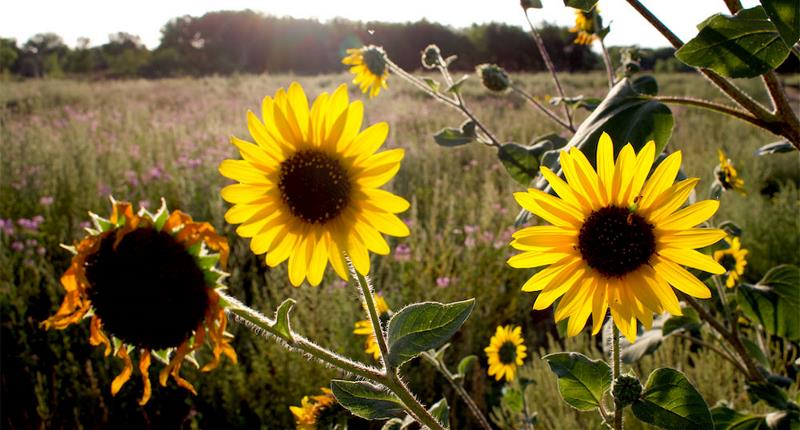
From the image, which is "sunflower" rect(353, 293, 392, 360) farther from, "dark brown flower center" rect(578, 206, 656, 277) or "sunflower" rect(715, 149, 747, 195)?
"sunflower" rect(715, 149, 747, 195)

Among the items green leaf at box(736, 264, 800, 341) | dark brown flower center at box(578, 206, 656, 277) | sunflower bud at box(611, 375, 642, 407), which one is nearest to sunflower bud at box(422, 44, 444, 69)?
green leaf at box(736, 264, 800, 341)

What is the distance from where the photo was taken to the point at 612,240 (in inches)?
30.1

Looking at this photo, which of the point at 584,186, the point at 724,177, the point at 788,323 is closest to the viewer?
the point at 584,186

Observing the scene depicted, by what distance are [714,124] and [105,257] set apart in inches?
355

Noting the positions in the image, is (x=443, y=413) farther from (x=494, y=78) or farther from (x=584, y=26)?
(x=584, y=26)

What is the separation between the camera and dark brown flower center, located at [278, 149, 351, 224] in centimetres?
83

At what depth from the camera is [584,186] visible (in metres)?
0.76

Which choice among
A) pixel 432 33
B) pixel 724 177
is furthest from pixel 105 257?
pixel 432 33

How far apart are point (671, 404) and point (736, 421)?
18.5 inches

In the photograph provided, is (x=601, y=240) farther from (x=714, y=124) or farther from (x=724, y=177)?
(x=714, y=124)

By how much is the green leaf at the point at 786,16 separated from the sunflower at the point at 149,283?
0.67 metres

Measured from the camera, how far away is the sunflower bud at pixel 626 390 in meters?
0.75

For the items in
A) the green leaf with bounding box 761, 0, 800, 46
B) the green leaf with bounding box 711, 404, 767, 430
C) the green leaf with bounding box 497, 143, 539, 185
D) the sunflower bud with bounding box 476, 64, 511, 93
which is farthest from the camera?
the sunflower bud with bounding box 476, 64, 511, 93

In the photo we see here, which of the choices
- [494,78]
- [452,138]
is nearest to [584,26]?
[494,78]
